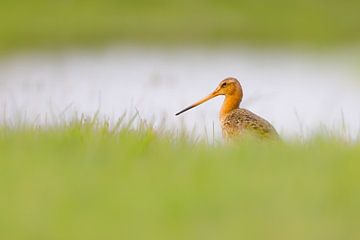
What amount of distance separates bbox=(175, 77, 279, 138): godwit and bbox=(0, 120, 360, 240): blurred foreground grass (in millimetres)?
1185

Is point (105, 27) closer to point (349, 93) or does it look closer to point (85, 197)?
point (349, 93)

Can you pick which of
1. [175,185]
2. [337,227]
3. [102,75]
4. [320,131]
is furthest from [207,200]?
[102,75]

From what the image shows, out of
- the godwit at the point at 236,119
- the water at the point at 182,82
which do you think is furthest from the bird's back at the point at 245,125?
the water at the point at 182,82

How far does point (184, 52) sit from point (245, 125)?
51.4 feet

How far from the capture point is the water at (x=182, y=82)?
9555 millimetres

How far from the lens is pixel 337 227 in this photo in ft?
13.8

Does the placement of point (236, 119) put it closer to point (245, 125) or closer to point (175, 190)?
point (245, 125)

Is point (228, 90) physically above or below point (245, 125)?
above

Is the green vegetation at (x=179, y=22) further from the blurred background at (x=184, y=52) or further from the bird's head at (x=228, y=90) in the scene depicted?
the bird's head at (x=228, y=90)

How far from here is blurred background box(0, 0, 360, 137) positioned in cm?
1255

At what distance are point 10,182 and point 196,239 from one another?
37.5 inches

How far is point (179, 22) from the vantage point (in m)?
26.3

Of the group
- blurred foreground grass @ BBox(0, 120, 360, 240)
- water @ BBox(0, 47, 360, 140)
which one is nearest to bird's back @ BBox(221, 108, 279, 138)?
water @ BBox(0, 47, 360, 140)

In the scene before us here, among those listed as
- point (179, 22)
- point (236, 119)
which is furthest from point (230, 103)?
point (179, 22)
